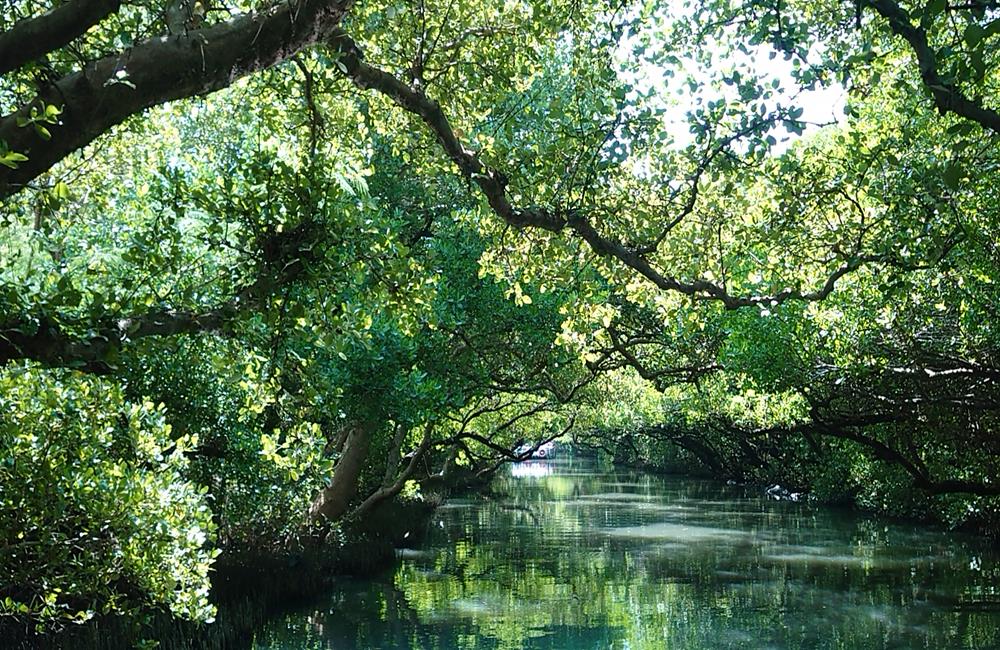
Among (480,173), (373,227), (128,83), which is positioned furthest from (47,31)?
(480,173)

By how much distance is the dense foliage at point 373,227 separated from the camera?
451 centimetres

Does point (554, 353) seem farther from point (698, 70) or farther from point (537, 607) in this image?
point (698, 70)

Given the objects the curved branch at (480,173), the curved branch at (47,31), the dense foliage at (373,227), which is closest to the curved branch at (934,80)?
the dense foliage at (373,227)

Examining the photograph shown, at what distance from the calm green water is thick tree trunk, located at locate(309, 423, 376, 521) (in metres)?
1.71

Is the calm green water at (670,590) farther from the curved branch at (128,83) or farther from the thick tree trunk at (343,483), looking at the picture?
the curved branch at (128,83)

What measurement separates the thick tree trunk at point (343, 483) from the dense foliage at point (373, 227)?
18.3 inches

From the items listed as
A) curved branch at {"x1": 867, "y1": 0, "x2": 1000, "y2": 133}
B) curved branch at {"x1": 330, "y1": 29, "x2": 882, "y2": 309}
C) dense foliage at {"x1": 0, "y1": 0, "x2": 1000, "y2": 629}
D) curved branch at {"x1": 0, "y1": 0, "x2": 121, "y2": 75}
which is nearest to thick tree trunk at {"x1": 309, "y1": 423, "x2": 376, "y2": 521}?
dense foliage at {"x1": 0, "y1": 0, "x2": 1000, "y2": 629}

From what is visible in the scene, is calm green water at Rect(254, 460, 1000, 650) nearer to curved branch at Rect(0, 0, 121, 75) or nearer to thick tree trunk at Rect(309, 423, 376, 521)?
thick tree trunk at Rect(309, 423, 376, 521)

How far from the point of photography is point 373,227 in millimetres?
5965

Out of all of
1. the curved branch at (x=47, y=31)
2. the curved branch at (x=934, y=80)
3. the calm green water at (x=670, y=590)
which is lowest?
the calm green water at (x=670, y=590)

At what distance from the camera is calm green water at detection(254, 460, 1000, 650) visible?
11883mm

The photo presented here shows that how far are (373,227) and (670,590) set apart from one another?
455 inches

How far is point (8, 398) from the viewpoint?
21.2 ft

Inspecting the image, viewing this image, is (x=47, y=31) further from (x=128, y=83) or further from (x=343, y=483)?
(x=343, y=483)
